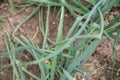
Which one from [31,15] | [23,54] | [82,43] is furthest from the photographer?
[31,15]

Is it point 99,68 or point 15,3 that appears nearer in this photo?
point 99,68

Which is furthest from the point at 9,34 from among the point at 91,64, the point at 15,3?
the point at 91,64

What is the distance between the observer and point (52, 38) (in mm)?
1570

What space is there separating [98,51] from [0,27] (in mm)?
542

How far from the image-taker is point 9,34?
153cm

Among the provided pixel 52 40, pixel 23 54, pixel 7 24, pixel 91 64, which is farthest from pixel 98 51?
pixel 7 24

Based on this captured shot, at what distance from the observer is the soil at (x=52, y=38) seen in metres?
1.45

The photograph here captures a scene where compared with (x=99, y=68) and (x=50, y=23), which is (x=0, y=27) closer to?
(x=50, y=23)

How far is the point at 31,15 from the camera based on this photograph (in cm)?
159

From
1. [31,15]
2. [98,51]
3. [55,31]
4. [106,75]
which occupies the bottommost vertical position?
[106,75]

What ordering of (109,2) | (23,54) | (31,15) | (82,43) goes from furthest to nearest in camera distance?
(31,15), (23,54), (109,2), (82,43)

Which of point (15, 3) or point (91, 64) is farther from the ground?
point (15, 3)

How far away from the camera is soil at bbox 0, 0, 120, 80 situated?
1.45 m

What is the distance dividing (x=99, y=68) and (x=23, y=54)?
0.40 metres
